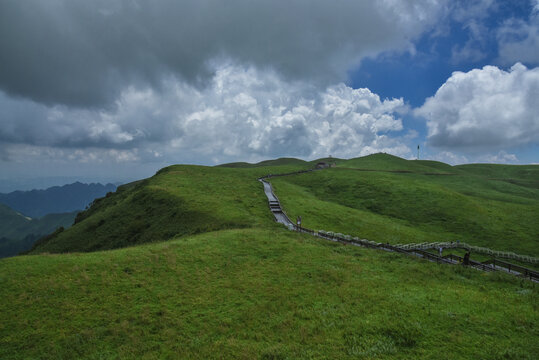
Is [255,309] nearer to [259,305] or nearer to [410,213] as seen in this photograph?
[259,305]

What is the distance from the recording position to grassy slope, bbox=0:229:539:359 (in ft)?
41.7

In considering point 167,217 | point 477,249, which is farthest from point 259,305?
point 477,249

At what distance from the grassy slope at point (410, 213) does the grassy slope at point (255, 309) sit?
80.8ft

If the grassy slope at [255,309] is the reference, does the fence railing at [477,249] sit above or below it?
below

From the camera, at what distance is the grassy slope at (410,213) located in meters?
49.2

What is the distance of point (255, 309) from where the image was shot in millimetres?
16016

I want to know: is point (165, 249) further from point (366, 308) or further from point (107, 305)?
Answer: point (366, 308)

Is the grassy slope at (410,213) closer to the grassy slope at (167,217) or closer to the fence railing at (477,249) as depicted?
the fence railing at (477,249)

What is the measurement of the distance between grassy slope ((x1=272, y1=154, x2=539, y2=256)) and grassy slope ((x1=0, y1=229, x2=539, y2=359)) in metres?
24.6

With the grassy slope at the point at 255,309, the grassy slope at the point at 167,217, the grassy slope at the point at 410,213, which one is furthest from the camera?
the grassy slope at the point at 410,213

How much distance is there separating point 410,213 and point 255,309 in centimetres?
6171

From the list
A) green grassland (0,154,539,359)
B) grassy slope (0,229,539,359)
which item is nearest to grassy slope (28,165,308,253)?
green grassland (0,154,539,359)

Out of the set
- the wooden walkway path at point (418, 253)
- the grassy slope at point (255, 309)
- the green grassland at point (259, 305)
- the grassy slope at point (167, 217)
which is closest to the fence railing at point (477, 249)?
the wooden walkway path at point (418, 253)

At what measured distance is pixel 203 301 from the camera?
55.8 ft
